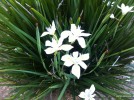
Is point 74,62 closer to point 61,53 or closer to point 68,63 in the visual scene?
point 68,63

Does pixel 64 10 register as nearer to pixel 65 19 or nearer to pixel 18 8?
pixel 65 19

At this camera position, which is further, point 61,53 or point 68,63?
point 61,53

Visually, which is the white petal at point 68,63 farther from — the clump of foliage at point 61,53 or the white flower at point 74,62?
the clump of foliage at point 61,53

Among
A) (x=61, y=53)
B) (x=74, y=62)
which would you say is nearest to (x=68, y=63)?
(x=74, y=62)

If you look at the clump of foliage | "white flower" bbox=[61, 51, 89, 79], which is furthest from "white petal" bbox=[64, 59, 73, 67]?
the clump of foliage

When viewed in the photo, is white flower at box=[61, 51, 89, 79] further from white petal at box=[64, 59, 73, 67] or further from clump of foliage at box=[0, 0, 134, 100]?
clump of foliage at box=[0, 0, 134, 100]

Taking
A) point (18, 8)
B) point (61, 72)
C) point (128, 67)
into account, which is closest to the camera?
point (61, 72)

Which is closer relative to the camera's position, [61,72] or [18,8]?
[61,72]

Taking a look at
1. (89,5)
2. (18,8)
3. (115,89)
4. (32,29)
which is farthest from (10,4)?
(115,89)

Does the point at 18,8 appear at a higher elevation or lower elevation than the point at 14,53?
higher
